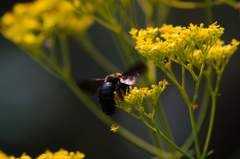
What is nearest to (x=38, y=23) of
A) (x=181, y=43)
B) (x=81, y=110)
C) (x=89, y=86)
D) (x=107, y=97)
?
(x=89, y=86)

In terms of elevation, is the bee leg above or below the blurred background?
below

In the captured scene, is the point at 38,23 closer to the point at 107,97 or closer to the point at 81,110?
the point at 107,97

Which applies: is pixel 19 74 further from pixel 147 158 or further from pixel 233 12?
pixel 233 12

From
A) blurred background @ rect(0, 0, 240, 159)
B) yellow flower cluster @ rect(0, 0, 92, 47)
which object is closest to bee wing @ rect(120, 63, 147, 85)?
yellow flower cluster @ rect(0, 0, 92, 47)

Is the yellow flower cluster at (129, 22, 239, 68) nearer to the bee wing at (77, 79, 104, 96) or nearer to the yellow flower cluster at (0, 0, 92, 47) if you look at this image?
the bee wing at (77, 79, 104, 96)

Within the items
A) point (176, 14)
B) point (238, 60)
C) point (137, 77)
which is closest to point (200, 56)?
point (137, 77)

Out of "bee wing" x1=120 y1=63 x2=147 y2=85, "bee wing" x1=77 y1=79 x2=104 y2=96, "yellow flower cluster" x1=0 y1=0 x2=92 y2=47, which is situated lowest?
"bee wing" x1=120 y1=63 x2=147 y2=85
